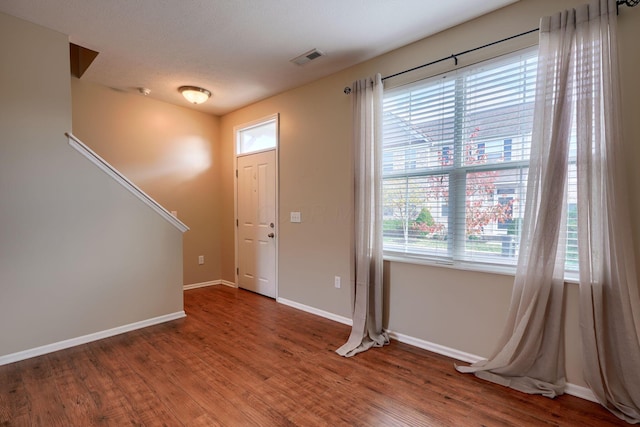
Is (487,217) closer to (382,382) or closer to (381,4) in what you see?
(382,382)

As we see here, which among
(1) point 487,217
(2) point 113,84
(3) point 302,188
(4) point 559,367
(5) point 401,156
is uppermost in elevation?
(2) point 113,84

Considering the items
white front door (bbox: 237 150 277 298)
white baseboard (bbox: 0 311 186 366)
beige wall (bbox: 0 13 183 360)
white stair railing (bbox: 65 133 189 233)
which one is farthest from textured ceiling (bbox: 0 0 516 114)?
white baseboard (bbox: 0 311 186 366)

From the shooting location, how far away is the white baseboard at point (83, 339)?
2416mm

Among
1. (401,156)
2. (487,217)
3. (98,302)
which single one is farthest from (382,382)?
(98,302)

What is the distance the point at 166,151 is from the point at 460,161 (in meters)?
3.77

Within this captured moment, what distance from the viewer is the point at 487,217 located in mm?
2391

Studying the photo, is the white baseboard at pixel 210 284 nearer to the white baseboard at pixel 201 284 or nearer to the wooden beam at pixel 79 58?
the white baseboard at pixel 201 284

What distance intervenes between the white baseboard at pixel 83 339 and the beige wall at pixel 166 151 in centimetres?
130

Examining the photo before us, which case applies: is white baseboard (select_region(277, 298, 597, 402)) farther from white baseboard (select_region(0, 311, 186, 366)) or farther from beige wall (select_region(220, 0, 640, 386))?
white baseboard (select_region(0, 311, 186, 366))

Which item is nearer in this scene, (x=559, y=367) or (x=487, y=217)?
(x=559, y=367)

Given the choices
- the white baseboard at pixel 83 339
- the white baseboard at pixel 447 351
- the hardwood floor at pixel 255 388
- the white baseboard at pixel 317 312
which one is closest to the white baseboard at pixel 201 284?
the white baseboard at pixel 83 339

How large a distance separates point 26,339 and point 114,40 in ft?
8.50

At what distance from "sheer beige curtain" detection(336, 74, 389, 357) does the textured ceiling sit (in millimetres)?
485

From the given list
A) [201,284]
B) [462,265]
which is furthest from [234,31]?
[201,284]
